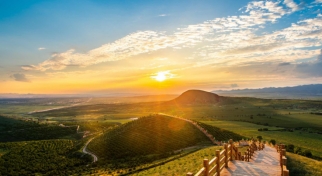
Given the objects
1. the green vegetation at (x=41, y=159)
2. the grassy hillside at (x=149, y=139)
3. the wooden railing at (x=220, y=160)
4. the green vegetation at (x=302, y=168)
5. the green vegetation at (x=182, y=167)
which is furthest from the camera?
the grassy hillside at (x=149, y=139)

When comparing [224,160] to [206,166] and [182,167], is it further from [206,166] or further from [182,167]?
[182,167]

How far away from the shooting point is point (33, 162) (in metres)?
71.6

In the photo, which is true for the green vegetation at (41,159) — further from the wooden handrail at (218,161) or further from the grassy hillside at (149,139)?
the wooden handrail at (218,161)

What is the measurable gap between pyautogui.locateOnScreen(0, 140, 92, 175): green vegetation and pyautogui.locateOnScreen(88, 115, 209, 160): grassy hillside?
23.5 feet

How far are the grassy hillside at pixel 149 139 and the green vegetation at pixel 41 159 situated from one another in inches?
282

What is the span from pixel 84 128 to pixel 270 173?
126 meters

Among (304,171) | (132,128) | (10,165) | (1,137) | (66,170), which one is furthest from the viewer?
(1,137)

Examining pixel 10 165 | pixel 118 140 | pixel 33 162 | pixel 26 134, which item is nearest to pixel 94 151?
pixel 118 140

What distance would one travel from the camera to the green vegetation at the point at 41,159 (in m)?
63.4

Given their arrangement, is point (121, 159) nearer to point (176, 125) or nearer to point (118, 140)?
point (118, 140)

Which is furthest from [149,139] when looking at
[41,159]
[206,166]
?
[206,166]

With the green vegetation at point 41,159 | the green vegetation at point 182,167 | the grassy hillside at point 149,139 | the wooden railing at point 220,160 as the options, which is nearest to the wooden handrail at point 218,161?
the wooden railing at point 220,160

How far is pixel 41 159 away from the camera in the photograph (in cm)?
7394

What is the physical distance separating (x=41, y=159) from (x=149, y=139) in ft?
117
